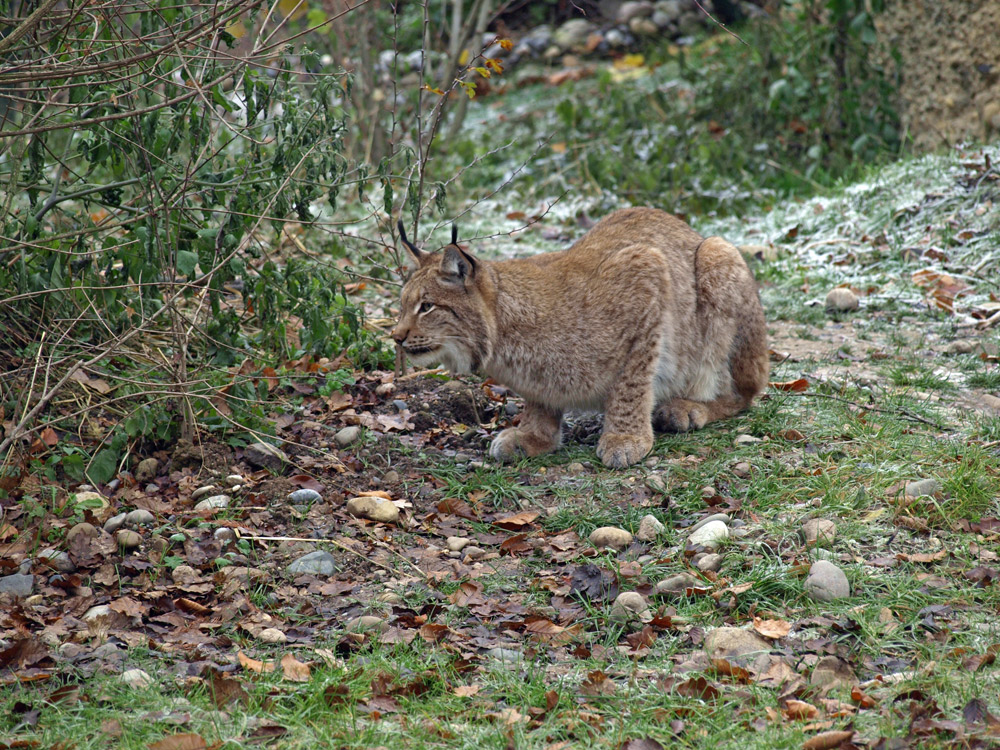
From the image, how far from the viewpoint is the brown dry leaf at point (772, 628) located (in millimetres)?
3631

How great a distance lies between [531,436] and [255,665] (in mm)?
2431

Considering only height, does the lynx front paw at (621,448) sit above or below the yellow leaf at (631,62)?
below

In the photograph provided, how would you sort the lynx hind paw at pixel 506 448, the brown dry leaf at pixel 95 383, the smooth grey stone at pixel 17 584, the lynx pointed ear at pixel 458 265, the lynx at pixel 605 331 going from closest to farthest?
1. the smooth grey stone at pixel 17 584
2. the brown dry leaf at pixel 95 383
3. the lynx pointed ear at pixel 458 265
4. the lynx at pixel 605 331
5. the lynx hind paw at pixel 506 448

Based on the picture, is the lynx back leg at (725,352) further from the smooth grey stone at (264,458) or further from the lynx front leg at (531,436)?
the smooth grey stone at (264,458)

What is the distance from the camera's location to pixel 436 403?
6.09 metres

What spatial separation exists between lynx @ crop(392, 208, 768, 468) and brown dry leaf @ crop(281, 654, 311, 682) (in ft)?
6.97

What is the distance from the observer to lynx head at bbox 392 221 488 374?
17.5 feet

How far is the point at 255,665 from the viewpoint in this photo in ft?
11.6

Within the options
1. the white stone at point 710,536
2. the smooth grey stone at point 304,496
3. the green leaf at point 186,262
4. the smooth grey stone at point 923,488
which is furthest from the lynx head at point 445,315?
the smooth grey stone at point 923,488

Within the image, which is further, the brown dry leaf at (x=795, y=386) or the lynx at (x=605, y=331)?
the brown dry leaf at (x=795, y=386)

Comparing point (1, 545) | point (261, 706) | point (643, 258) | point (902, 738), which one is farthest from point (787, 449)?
point (1, 545)

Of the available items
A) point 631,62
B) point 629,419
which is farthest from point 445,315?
point 631,62

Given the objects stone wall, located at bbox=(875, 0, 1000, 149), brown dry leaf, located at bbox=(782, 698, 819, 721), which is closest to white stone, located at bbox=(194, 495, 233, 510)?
brown dry leaf, located at bbox=(782, 698, 819, 721)

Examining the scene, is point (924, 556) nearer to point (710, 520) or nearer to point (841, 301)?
point (710, 520)
